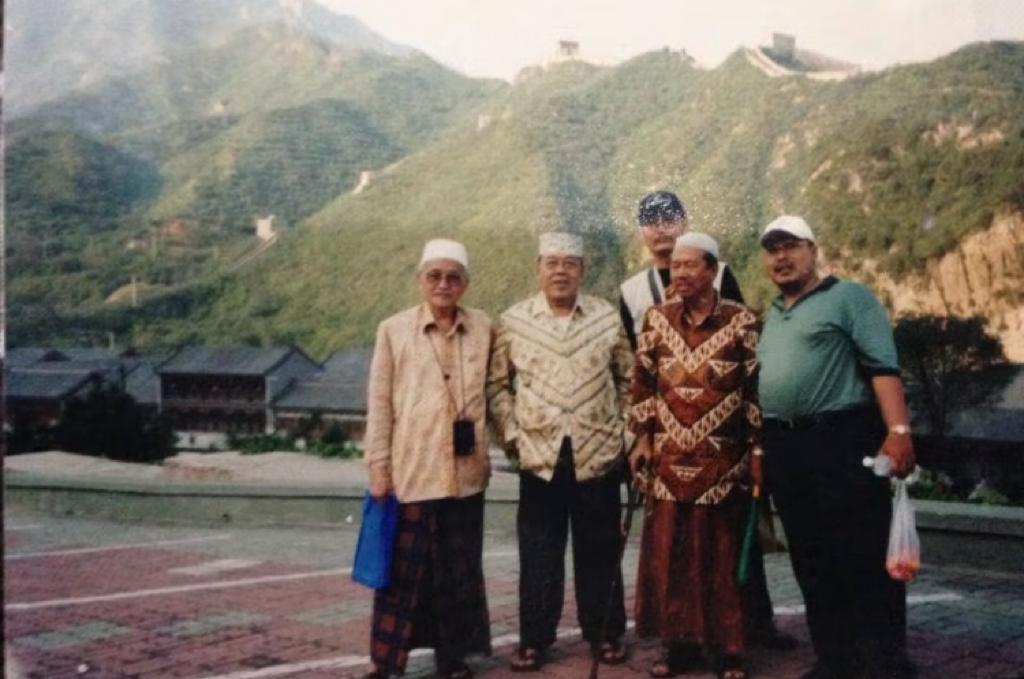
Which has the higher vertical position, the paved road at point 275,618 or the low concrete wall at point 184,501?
the low concrete wall at point 184,501

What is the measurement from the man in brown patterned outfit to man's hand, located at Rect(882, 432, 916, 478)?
1.34 feet

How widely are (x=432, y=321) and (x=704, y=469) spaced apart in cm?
104

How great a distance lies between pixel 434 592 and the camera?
3.26 meters

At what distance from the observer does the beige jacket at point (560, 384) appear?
329 centimetres

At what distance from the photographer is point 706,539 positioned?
310 cm

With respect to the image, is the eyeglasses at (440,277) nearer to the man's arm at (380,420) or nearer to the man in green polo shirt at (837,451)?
the man's arm at (380,420)

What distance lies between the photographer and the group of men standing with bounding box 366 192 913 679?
118 inches

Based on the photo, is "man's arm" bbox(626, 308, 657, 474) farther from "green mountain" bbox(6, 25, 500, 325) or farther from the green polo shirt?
"green mountain" bbox(6, 25, 500, 325)

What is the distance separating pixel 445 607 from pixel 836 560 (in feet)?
4.22

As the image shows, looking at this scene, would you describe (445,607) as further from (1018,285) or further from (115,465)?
(115,465)

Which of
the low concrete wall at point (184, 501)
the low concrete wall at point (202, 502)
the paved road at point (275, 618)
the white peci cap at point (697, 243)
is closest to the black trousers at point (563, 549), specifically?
the paved road at point (275, 618)

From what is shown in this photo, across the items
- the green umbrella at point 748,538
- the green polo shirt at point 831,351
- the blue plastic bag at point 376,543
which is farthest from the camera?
the blue plastic bag at point 376,543

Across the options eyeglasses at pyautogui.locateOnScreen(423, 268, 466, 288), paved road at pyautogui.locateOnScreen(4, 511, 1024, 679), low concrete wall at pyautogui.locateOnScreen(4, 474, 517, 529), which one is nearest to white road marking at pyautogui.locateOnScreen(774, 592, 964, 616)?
paved road at pyautogui.locateOnScreen(4, 511, 1024, 679)

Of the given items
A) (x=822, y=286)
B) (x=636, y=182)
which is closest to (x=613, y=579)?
(x=822, y=286)
